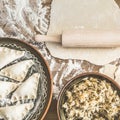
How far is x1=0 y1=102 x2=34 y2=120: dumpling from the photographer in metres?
1.15

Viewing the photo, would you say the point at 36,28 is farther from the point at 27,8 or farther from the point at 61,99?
Answer: the point at 61,99

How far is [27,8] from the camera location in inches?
56.7

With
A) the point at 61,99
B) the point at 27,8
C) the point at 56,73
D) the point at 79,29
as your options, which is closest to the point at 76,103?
the point at 61,99

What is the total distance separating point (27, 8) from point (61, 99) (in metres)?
0.46

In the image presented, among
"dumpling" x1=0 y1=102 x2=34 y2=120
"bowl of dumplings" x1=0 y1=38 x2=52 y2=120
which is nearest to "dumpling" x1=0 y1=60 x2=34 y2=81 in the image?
"bowl of dumplings" x1=0 y1=38 x2=52 y2=120

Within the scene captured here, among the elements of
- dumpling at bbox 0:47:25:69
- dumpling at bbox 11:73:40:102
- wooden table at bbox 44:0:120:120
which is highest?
dumpling at bbox 0:47:25:69

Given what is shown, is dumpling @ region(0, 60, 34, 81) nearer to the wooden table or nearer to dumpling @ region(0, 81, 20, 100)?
dumpling @ region(0, 81, 20, 100)

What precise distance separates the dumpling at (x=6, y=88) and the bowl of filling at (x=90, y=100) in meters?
0.18

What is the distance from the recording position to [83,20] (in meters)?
1.41

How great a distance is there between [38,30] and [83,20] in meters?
0.19

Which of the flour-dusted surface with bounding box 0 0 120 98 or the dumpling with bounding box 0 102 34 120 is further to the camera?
the flour-dusted surface with bounding box 0 0 120 98

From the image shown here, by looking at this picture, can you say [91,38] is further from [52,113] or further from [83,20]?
[52,113]

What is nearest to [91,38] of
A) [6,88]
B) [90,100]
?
[90,100]

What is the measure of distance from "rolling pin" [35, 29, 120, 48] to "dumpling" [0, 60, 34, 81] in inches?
7.1
